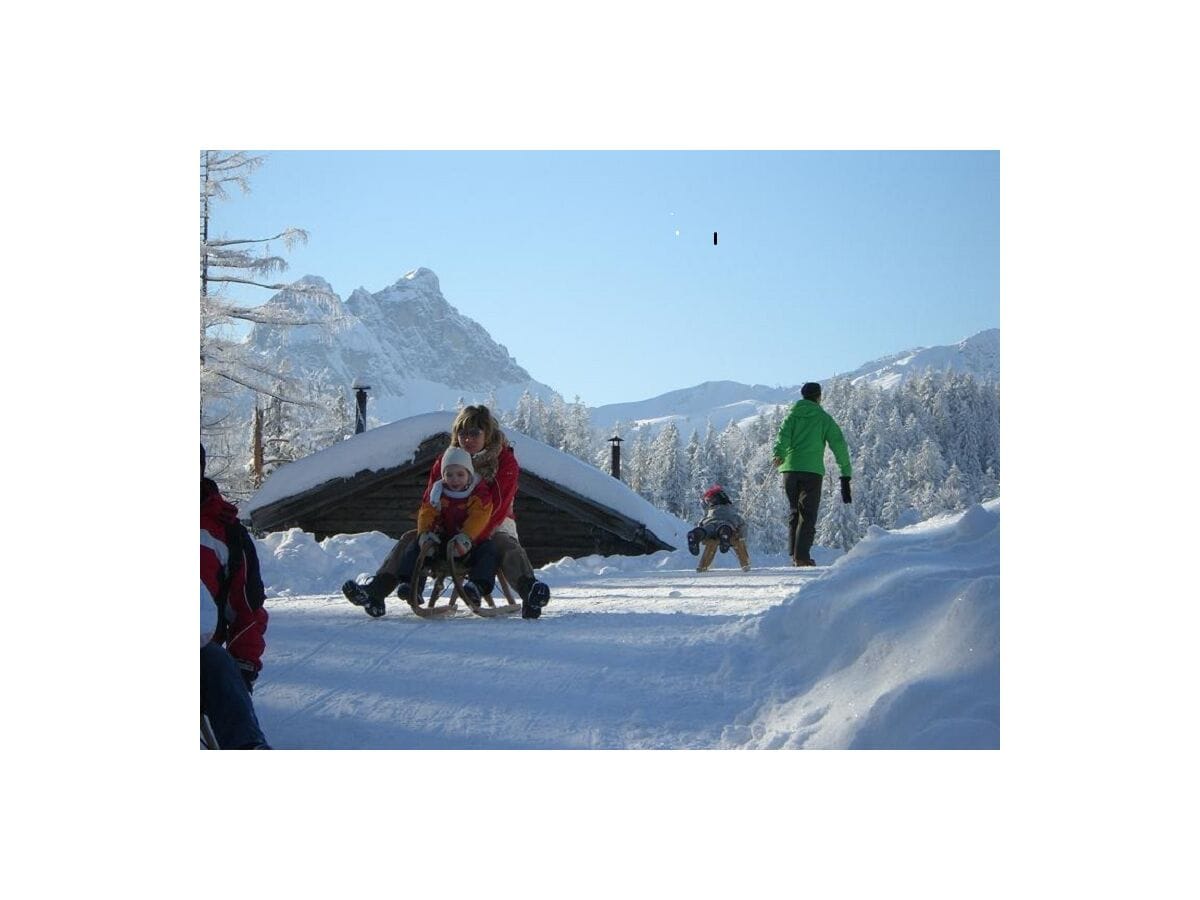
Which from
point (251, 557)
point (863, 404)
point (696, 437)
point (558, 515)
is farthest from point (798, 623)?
point (696, 437)

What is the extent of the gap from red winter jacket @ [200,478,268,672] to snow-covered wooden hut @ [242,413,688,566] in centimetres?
849

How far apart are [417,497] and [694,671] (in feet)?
28.6

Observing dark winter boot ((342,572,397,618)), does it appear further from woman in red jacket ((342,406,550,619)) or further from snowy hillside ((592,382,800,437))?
snowy hillside ((592,382,800,437))

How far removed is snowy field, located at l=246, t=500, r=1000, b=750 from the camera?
3.84m

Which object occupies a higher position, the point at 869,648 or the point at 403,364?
the point at 403,364

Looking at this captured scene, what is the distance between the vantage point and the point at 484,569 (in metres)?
6.01

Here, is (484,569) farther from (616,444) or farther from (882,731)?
(616,444)

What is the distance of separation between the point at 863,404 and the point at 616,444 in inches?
329

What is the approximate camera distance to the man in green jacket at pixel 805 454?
873 cm

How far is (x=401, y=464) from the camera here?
497 inches

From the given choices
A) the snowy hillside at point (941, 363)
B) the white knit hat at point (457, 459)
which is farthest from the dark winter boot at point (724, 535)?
the white knit hat at point (457, 459)

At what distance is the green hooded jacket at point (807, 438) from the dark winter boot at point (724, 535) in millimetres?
828

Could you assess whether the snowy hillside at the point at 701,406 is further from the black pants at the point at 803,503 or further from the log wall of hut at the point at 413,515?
the log wall of hut at the point at 413,515

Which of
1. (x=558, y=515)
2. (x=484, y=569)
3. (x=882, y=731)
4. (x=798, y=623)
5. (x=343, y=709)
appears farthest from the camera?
(x=558, y=515)
